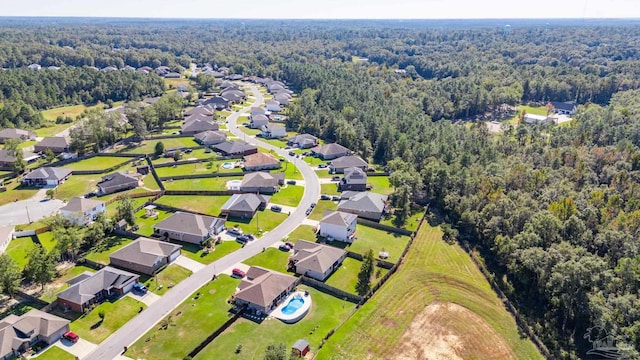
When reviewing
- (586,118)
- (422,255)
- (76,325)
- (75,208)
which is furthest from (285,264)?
(586,118)

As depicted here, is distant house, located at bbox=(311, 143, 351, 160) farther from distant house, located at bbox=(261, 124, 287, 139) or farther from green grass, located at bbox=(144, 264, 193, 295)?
green grass, located at bbox=(144, 264, 193, 295)

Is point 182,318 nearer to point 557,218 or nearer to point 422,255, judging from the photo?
point 422,255

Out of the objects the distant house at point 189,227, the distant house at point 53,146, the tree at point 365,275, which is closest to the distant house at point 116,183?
the distant house at point 189,227

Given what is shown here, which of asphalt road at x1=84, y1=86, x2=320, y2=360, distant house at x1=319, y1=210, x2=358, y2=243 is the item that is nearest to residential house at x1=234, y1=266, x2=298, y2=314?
asphalt road at x1=84, y1=86, x2=320, y2=360

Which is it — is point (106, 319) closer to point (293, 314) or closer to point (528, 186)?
point (293, 314)

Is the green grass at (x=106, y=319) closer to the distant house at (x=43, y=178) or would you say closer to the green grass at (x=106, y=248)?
the green grass at (x=106, y=248)

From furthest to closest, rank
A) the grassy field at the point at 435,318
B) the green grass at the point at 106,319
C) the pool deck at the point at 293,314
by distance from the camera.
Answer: the pool deck at the point at 293,314
the grassy field at the point at 435,318
the green grass at the point at 106,319
